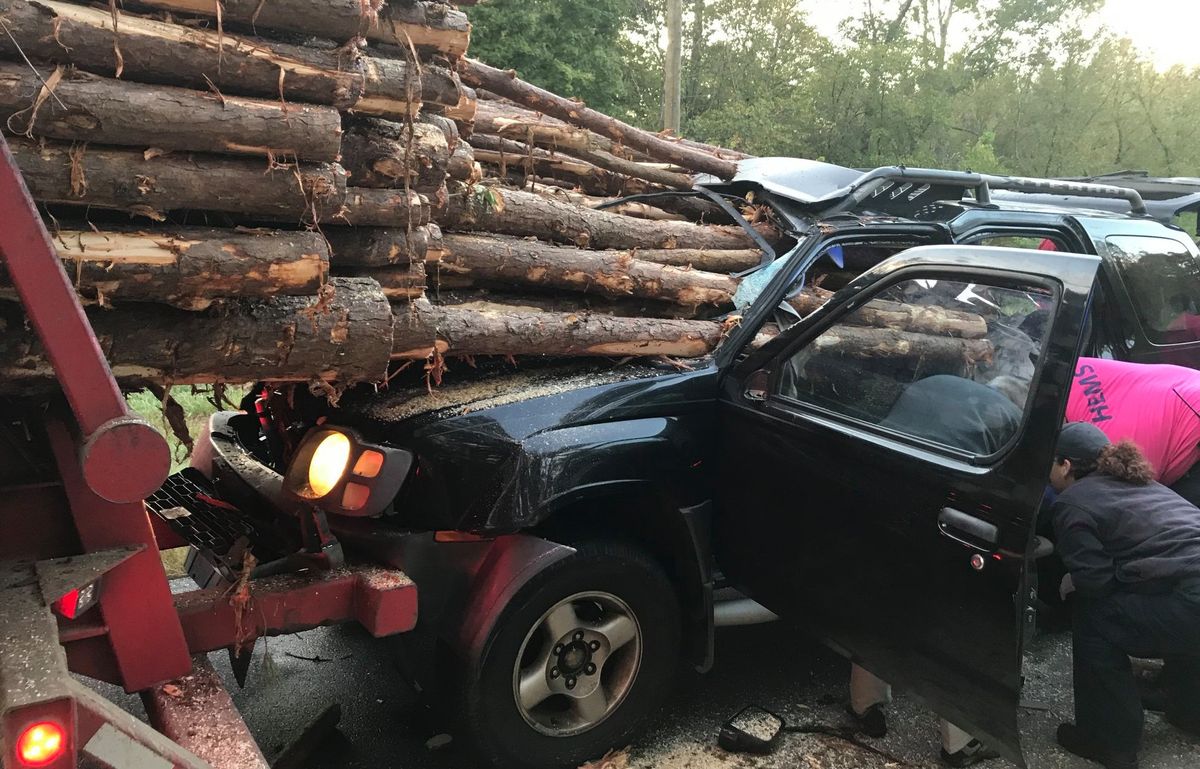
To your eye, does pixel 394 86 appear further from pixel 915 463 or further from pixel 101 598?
pixel 915 463

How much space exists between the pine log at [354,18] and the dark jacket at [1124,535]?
278 cm

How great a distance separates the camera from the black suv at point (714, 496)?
252 cm

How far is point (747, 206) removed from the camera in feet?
15.3

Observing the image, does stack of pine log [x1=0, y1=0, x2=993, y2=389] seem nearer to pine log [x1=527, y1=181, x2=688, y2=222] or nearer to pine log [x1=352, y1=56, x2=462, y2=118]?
pine log [x1=352, y1=56, x2=462, y2=118]

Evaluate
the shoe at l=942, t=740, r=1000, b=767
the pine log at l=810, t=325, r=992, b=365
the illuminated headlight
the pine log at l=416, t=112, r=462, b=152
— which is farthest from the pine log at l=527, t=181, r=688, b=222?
the shoe at l=942, t=740, r=1000, b=767

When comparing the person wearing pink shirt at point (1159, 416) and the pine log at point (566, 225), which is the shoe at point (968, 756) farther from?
the pine log at point (566, 225)

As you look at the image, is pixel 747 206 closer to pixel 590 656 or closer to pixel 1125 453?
pixel 1125 453

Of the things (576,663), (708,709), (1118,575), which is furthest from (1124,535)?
(576,663)

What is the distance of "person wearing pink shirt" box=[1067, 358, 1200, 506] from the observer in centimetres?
361

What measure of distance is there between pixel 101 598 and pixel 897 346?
2539 mm

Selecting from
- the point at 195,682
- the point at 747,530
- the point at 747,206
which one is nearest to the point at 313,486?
the point at 195,682

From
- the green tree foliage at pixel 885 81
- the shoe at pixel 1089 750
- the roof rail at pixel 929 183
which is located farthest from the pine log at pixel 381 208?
the green tree foliage at pixel 885 81

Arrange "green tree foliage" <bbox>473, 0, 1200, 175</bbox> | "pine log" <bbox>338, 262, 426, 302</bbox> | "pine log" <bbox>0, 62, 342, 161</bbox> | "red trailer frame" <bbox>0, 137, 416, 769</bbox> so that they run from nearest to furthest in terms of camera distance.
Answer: "red trailer frame" <bbox>0, 137, 416, 769</bbox>, "pine log" <bbox>0, 62, 342, 161</bbox>, "pine log" <bbox>338, 262, 426, 302</bbox>, "green tree foliage" <bbox>473, 0, 1200, 175</bbox>

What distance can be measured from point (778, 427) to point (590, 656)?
1.09 meters
